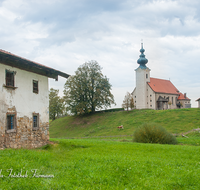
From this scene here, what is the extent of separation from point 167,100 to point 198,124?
22328 millimetres

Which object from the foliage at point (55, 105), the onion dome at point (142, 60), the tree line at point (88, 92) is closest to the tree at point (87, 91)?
the tree line at point (88, 92)

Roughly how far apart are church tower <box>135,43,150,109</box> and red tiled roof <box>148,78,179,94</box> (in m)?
2.15

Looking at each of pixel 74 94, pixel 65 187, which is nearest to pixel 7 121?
pixel 65 187

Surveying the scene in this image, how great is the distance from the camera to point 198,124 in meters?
34.6

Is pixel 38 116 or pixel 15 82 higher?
pixel 15 82

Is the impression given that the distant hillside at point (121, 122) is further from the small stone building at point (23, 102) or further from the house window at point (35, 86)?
the house window at point (35, 86)

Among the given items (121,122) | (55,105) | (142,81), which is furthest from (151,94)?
(55,105)

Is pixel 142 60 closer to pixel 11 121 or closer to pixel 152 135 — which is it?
pixel 152 135

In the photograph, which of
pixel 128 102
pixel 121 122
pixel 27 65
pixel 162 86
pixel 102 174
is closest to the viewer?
pixel 102 174

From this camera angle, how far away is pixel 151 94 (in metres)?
56.9

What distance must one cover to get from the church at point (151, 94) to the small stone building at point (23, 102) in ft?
145

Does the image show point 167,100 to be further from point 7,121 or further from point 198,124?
point 7,121

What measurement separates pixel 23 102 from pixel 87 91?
127 feet

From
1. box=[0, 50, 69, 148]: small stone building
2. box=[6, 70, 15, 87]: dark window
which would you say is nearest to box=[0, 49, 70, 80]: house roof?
box=[0, 50, 69, 148]: small stone building
